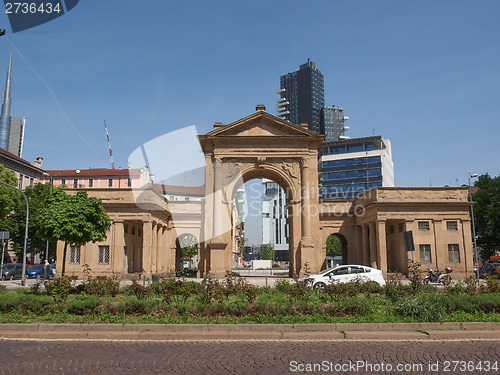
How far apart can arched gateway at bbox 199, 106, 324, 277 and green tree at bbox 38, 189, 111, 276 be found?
15.5 metres

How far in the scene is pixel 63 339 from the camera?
35.6 ft

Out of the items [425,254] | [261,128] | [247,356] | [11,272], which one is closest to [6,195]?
[11,272]

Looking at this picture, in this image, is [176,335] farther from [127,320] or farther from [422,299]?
[422,299]

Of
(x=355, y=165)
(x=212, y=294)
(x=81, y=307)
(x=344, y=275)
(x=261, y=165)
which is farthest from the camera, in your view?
(x=355, y=165)

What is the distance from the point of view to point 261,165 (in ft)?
127

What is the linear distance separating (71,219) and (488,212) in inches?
1855

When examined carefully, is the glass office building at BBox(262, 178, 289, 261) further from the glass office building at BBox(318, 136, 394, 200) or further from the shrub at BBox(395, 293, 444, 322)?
the shrub at BBox(395, 293, 444, 322)

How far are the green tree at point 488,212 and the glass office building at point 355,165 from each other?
5472 cm

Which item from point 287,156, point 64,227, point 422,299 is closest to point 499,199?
point 287,156

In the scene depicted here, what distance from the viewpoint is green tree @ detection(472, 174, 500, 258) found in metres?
49.5

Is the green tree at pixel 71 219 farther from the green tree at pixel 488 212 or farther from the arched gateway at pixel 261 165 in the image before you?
the green tree at pixel 488 212

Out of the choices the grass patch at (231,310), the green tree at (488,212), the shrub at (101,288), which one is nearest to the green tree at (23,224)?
the shrub at (101,288)

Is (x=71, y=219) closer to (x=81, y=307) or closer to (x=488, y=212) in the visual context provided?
(x=81, y=307)

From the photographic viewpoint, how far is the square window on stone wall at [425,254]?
36750mm
